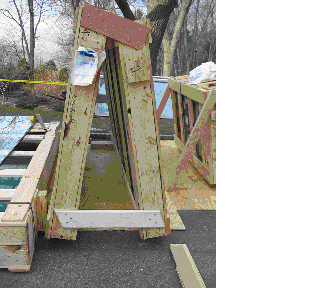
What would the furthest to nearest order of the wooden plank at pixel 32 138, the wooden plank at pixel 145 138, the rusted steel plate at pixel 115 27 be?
the wooden plank at pixel 32 138 → the wooden plank at pixel 145 138 → the rusted steel plate at pixel 115 27

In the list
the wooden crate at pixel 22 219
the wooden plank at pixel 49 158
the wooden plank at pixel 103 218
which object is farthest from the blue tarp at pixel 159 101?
the wooden plank at pixel 103 218

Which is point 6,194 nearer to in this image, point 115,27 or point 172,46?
point 115,27

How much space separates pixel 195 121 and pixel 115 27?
2635 millimetres

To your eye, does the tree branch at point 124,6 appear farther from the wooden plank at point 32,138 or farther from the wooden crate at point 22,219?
the wooden crate at point 22,219

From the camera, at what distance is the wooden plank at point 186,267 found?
92.7 inches

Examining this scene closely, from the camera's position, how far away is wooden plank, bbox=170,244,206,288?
2.35m

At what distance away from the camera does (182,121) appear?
5.63 m

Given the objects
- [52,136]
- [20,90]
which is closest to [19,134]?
[52,136]

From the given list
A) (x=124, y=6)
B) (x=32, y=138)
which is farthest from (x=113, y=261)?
(x=124, y=6)

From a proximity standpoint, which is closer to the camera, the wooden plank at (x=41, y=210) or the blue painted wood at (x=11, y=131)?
the wooden plank at (x=41, y=210)

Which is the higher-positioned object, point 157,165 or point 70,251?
point 157,165

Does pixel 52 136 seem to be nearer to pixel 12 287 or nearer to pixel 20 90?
pixel 12 287

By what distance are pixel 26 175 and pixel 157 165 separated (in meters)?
1.31

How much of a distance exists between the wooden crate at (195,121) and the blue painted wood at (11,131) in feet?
8.07
